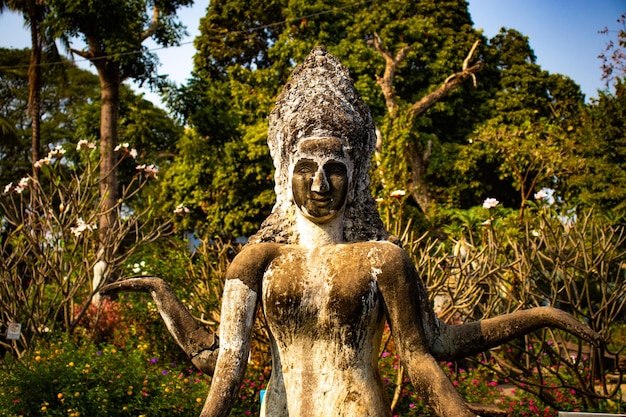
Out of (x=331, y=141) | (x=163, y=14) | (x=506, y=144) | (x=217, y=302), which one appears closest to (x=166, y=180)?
(x=163, y=14)

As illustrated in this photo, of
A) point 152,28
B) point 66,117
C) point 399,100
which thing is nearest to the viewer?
point 152,28

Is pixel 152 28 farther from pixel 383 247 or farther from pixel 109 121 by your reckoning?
pixel 383 247

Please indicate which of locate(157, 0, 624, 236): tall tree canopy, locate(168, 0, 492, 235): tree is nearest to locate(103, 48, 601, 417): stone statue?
locate(157, 0, 624, 236): tall tree canopy

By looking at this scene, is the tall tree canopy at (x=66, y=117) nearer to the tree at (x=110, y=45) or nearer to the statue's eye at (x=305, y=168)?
the tree at (x=110, y=45)

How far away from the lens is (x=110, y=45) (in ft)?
42.3

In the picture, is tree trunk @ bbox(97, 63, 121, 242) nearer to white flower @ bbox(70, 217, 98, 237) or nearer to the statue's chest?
white flower @ bbox(70, 217, 98, 237)

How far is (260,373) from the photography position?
7641 mm

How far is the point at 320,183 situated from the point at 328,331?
25.1 inches

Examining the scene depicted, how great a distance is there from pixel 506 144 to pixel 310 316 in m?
15.1

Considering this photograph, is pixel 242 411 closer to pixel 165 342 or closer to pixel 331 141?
pixel 165 342

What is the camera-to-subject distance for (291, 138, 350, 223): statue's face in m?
2.85

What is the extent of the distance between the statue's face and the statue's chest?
0.75 feet

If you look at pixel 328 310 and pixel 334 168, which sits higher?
pixel 334 168

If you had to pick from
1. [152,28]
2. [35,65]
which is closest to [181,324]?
[152,28]
